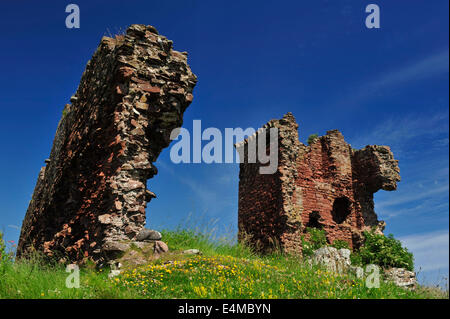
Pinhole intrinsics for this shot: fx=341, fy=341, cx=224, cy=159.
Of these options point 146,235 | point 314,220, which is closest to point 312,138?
point 314,220

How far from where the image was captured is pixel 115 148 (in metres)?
7.08

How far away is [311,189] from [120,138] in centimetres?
1027

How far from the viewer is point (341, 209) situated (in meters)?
16.2

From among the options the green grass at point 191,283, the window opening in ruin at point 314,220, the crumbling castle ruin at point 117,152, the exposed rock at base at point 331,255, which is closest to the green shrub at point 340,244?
the exposed rock at base at point 331,255

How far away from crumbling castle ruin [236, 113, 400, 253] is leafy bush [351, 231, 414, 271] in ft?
2.16

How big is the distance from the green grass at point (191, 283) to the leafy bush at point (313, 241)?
21.5 ft

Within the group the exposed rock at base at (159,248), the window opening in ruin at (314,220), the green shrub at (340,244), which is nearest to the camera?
the exposed rock at base at (159,248)

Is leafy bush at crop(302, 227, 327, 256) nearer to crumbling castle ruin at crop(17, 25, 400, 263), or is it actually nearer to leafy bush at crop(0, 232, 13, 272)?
crumbling castle ruin at crop(17, 25, 400, 263)

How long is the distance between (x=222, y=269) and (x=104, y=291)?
81.1 inches

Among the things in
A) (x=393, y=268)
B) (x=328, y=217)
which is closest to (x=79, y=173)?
(x=328, y=217)

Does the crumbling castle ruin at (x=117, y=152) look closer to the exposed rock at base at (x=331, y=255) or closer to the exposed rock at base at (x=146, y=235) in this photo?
the exposed rock at base at (x=146, y=235)

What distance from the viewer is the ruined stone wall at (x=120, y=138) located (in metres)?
6.77

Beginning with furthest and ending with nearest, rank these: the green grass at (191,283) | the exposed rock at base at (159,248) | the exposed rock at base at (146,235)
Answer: the exposed rock at base at (146,235) < the exposed rock at base at (159,248) < the green grass at (191,283)
